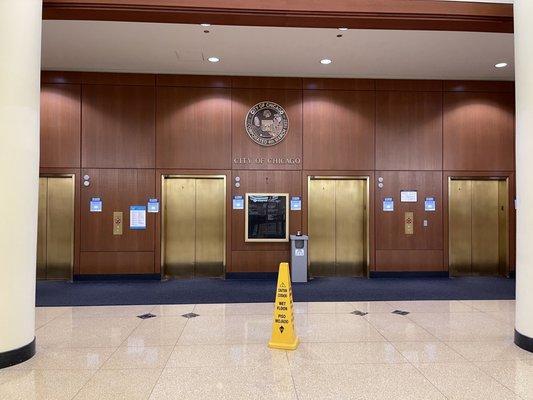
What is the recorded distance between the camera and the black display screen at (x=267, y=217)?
9.02m

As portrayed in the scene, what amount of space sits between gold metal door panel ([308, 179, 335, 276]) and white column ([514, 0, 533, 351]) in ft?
16.0

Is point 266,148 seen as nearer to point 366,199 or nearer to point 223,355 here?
point 366,199

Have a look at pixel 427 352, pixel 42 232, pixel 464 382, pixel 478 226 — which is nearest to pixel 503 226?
pixel 478 226

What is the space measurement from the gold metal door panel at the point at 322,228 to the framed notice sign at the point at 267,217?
0.63 metres

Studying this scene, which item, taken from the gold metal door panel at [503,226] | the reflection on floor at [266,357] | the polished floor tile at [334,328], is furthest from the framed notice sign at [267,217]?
the gold metal door panel at [503,226]

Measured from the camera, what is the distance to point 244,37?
23.4 feet

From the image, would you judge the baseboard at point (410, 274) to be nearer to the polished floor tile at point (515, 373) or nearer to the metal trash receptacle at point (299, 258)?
the metal trash receptacle at point (299, 258)

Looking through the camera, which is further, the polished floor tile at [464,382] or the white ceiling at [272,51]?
the white ceiling at [272,51]

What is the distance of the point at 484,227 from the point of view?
9.48 meters

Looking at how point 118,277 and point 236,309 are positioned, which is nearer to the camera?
point 236,309

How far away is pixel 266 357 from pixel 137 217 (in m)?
5.44

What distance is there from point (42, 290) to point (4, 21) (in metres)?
5.34

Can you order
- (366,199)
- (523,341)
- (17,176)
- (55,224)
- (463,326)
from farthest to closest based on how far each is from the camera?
(366,199) < (55,224) < (463,326) < (523,341) < (17,176)

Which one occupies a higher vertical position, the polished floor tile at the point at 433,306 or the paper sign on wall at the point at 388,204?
the paper sign on wall at the point at 388,204
